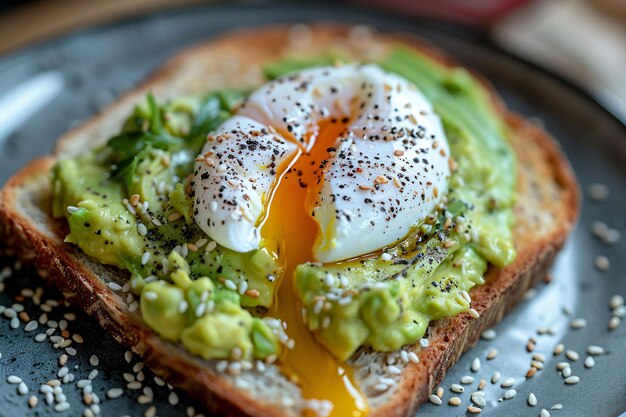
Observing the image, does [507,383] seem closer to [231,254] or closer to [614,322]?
[614,322]

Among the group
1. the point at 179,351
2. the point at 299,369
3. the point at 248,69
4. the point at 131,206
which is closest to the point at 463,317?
the point at 299,369

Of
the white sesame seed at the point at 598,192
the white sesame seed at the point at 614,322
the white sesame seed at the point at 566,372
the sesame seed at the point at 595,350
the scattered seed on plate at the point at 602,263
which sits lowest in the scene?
the white sesame seed at the point at 566,372

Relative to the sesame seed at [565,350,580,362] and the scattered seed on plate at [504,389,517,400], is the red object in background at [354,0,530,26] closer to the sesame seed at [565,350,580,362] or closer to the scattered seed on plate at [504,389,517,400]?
the sesame seed at [565,350,580,362]

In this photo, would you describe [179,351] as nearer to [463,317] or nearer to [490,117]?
[463,317]

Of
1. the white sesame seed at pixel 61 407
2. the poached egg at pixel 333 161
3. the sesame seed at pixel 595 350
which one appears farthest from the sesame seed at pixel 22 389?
the sesame seed at pixel 595 350

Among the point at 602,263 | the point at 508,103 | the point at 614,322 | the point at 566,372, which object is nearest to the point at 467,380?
the point at 566,372

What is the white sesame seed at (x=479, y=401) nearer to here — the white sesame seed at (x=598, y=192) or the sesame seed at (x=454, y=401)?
the sesame seed at (x=454, y=401)
